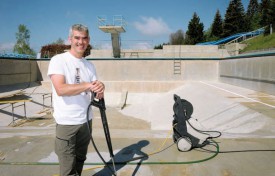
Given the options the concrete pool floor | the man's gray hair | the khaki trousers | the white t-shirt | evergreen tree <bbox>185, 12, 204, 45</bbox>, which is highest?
evergreen tree <bbox>185, 12, 204, 45</bbox>

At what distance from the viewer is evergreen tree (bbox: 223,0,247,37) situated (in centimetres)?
5100

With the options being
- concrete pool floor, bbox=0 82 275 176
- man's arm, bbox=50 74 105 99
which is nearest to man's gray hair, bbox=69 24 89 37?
man's arm, bbox=50 74 105 99

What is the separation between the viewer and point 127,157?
374cm

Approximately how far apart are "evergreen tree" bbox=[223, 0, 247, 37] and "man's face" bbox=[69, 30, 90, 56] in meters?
54.7

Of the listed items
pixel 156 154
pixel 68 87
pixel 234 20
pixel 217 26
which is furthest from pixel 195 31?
pixel 68 87

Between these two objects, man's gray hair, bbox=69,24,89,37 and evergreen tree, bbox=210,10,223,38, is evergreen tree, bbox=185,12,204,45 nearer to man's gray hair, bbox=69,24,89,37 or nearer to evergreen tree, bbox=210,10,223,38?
evergreen tree, bbox=210,10,223,38

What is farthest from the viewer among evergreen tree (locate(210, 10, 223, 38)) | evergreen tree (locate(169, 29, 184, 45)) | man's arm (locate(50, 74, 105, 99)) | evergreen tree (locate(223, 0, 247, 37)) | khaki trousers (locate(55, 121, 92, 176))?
evergreen tree (locate(169, 29, 184, 45))

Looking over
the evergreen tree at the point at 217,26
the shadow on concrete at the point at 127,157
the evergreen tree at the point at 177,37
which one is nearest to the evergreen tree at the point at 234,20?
the evergreen tree at the point at 217,26

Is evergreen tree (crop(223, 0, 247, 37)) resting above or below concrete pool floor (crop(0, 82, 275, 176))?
above

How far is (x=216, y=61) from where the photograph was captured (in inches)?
829

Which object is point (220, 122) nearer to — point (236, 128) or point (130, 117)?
point (236, 128)

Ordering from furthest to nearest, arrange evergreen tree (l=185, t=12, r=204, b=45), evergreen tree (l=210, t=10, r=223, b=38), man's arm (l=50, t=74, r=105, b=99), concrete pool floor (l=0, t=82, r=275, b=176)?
evergreen tree (l=210, t=10, r=223, b=38)
evergreen tree (l=185, t=12, r=204, b=45)
concrete pool floor (l=0, t=82, r=275, b=176)
man's arm (l=50, t=74, r=105, b=99)

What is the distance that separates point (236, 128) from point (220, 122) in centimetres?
120

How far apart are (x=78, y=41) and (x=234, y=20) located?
5631 centimetres
